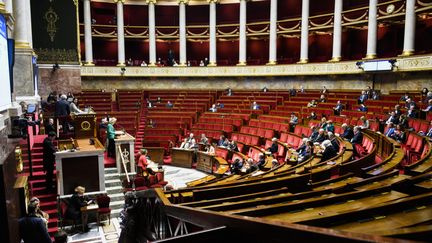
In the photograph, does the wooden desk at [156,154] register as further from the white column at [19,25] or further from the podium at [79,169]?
the white column at [19,25]

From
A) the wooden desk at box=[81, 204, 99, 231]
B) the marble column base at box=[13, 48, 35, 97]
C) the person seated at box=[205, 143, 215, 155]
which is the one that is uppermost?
the marble column base at box=[13, 48, 35, 97]

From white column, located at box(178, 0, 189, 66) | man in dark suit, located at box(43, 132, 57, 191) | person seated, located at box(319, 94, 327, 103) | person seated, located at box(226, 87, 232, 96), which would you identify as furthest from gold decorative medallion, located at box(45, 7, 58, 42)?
person seated, located at box(319, 94, 327, 103)

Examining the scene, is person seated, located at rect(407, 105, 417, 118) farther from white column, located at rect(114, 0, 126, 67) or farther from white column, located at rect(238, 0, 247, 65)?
white column, located at rect(114, 0, 126, 67)

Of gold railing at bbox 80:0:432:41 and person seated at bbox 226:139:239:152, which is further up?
gold railing at bbox 80:0:432:41

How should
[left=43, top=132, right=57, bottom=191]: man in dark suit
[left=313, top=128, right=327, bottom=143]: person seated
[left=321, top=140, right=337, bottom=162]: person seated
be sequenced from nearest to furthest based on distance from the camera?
1. [left=321, top=140, right=337, bottom=162]: person seated
2. [left=43, top=132, right=57, bottom=191]: man in dark suit
3. [left=313, top=128, right=327, bottom=143]: person seated

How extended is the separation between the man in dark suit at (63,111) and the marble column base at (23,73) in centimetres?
148

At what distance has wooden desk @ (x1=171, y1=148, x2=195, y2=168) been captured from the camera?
1400 centimetres

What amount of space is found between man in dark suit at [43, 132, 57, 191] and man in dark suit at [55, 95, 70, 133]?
340 centimetres

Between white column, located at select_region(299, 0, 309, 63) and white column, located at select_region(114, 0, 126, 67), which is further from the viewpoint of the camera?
white column, located at select_region(114, 0, 126, 67)

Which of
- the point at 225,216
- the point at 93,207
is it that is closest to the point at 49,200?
the point at 93,207

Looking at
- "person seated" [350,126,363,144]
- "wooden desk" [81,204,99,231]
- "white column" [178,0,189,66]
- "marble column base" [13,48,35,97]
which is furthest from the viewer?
"white column" [178,0,189,66]

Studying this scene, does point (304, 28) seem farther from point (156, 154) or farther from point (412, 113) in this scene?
point (156, 154)

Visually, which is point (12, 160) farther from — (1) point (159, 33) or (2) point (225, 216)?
(1) point (159, 33)

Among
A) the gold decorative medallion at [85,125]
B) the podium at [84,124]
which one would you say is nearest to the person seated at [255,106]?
the podium at [84,124]
